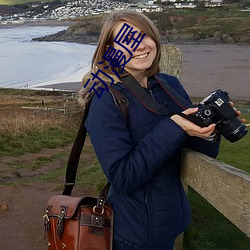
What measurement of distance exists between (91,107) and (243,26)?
65.9 m

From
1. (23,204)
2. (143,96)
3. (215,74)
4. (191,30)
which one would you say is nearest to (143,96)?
(143,96)

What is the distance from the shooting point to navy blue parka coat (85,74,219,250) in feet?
6.20

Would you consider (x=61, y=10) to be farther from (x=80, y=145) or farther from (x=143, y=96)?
(x=143, y=96)

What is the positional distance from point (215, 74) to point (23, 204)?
1123 inches

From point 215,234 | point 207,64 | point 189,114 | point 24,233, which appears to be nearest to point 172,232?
point 189,114

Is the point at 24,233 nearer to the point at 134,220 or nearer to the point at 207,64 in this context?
the point at 134,220

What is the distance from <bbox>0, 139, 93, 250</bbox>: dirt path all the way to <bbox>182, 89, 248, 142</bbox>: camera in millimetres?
2790

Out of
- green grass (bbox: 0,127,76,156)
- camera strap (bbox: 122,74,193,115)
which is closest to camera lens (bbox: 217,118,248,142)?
camera strap (bbox: 122,74,193,115)

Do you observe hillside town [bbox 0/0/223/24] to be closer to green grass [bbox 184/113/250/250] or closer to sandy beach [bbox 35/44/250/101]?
sandy beach [bbox 35/44/250/101]

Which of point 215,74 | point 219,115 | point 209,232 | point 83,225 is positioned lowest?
point 215,74

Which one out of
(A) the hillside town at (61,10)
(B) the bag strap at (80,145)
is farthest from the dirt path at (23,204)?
(A) the hillside town at (61,10)

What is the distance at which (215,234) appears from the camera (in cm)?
429

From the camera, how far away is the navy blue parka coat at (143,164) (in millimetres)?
1891

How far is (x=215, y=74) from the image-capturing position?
3284 centimetres
